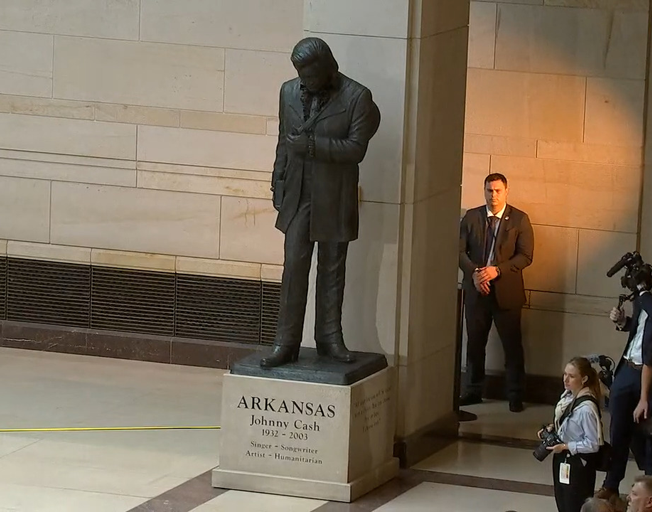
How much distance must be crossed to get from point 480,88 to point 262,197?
7.15ft

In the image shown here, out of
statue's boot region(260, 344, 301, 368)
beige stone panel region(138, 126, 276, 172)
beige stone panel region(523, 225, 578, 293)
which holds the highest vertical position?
beige stone panel region(138, 126, 276, 172)

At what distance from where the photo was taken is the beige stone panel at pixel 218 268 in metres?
14.5

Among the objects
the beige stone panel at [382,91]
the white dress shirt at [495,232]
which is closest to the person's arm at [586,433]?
the beige stone panel at [382,91]

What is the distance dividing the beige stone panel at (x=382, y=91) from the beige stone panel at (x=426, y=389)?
1.32 metres

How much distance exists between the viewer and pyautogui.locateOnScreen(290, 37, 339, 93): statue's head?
408 inches

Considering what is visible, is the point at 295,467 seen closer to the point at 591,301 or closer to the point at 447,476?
the point at 447,476

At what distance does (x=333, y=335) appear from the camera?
10.9m

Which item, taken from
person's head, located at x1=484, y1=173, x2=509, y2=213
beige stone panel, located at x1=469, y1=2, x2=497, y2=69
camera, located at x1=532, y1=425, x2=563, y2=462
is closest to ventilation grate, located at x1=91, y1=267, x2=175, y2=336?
person's head, located at x1=484, y1=173, x2=509, y2=213

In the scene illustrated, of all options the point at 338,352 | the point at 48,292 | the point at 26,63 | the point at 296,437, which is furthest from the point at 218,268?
the point at 296,437

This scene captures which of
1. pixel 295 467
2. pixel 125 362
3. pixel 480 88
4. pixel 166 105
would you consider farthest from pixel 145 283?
pixel 295 467

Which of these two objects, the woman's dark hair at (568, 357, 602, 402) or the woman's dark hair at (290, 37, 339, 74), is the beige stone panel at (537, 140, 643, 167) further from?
the woman's dark hair at (568, 357, 602, 402)

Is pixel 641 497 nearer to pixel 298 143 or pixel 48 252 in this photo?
pixel 298 143

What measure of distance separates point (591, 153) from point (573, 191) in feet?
1.18

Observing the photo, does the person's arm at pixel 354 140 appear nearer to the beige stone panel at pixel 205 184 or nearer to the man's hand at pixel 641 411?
the man's hand at pixel 641 411
